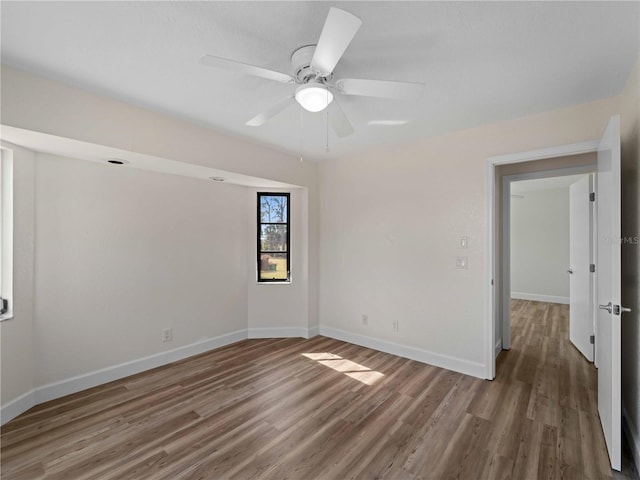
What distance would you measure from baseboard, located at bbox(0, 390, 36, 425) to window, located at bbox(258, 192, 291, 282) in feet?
8.02

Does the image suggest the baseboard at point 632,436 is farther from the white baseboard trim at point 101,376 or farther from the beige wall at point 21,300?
the beige wall at point 21,300

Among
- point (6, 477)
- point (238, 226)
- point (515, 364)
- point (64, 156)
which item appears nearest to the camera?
point (6, 477)

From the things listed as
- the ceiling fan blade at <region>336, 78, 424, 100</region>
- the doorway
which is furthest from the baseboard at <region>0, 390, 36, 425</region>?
the doorway

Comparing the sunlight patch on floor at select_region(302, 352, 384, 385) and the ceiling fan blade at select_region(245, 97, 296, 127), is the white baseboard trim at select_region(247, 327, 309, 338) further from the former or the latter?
the ceiling fan blade at select_region(245, 97, 296, 127)

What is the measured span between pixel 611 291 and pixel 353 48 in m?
2.10

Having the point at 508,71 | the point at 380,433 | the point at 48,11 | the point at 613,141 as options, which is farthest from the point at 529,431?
the point at 48,11

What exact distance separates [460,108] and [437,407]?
251 cm

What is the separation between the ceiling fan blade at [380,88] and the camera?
61.2 inches

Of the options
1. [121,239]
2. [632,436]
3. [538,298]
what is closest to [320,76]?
[121,239]

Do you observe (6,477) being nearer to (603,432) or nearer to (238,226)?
(238,226)

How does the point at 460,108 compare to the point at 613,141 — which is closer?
the point at 613,141

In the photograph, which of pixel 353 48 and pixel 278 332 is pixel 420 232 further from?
pixel 278 332

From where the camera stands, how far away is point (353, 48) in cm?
170

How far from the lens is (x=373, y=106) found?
2467mm
